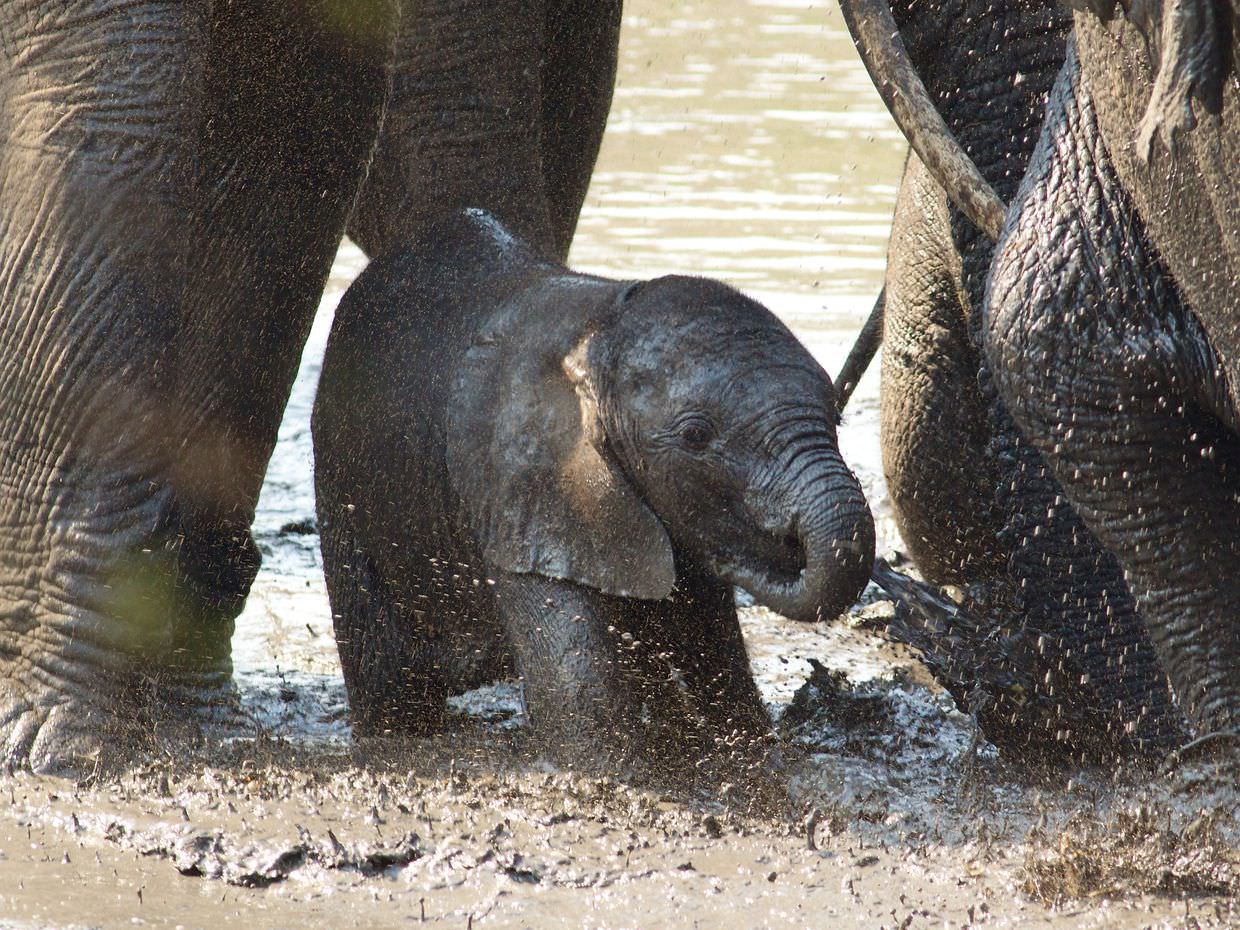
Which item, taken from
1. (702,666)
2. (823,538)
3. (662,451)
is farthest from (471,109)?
(823,538)

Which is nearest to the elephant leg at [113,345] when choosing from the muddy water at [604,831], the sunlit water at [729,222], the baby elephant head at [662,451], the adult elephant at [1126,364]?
the muddy water at [604,831]

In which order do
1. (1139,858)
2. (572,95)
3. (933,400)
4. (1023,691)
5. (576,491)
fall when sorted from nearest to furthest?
(1139,858)
(576,491)
(1023,691)
(933,400)
(572,95)

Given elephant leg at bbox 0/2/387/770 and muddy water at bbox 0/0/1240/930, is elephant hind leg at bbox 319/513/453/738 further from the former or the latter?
elephant leg at bbox 0/2/387/770

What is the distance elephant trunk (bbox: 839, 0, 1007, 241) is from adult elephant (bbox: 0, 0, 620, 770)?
3.03ft

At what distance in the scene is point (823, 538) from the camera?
11.4ft

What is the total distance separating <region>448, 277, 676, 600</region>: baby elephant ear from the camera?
12.1 ft

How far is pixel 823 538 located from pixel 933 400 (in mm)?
1130

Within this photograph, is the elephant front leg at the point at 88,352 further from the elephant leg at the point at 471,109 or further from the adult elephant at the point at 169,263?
the elephant leg at the point at 471,109

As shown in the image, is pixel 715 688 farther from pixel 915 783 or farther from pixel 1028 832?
pixel 1028 832

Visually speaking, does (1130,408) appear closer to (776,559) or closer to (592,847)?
(776,559)

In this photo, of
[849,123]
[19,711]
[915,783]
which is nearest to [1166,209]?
[915,783]

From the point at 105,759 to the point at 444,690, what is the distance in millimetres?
636

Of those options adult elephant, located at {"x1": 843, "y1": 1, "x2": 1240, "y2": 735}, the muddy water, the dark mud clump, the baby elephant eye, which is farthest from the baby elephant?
the dark mud clump

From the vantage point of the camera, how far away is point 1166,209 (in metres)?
2.96
